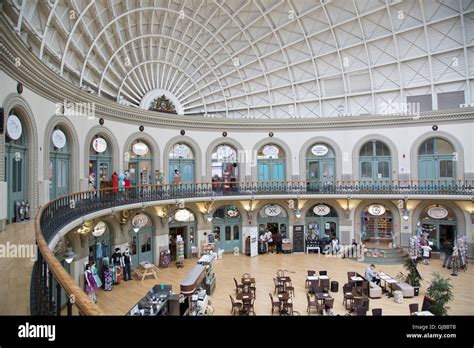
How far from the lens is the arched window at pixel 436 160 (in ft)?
→ 73.3

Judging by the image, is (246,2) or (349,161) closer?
(246,2)

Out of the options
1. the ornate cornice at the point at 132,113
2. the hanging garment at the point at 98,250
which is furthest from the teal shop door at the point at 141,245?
the ornate cornice at the point at 132,113

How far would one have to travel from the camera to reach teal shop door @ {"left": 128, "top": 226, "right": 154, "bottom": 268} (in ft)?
68.0

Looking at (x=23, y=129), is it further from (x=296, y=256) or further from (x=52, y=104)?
(x=296, y=256)

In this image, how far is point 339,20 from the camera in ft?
72.3

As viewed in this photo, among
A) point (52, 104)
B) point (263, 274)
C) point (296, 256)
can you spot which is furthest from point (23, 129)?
point (296, 256)

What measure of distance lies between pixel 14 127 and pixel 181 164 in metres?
14.0

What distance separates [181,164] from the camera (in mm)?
23672

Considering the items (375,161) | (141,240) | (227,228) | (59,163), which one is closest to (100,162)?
(59,163)

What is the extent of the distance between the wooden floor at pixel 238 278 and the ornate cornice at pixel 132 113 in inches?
211

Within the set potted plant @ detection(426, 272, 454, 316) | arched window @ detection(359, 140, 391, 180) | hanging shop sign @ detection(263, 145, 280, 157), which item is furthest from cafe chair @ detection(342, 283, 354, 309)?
hanging shop sign @ detection(263, 145, 280, 157)

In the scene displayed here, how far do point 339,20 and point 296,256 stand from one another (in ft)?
58.4

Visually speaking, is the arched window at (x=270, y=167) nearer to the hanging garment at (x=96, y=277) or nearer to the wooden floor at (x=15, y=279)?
the hanging garment at (x=96, y=277)

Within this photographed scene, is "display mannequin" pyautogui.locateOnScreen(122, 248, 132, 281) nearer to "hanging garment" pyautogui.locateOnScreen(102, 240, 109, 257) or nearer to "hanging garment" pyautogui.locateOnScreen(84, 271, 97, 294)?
"hanging garment" pyautogui.locateOnScreen(102, 240, 109, 257)
